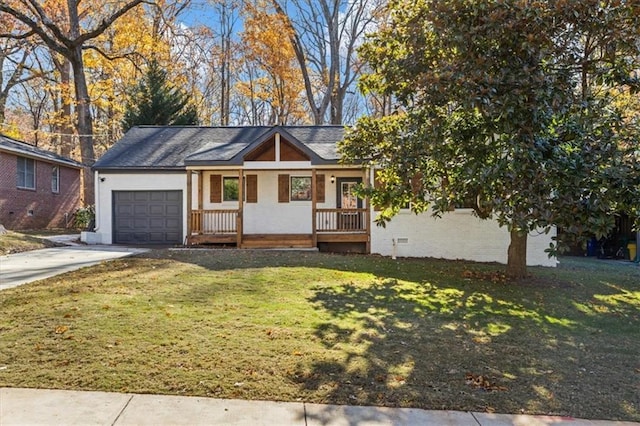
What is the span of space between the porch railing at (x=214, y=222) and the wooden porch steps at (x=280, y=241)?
80cm

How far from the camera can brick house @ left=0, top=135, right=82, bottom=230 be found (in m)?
17.6

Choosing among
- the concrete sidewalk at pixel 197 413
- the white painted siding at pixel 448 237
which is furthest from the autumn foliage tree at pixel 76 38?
the concrete sidewalk at pixel 197 413

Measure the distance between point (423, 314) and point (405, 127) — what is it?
13.3 ft

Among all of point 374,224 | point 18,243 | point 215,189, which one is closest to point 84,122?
point 18,243

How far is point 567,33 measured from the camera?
22.8 ft

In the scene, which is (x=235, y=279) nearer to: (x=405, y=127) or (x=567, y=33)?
(x=405, y=127)

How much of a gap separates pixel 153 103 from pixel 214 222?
11.1 meters

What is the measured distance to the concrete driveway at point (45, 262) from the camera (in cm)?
834

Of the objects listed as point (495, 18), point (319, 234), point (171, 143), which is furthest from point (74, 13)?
point (495, 18)

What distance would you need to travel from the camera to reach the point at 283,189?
50.1 ft

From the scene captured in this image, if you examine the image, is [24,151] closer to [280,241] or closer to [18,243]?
[18,243]

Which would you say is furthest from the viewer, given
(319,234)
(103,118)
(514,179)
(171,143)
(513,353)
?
(103,118)

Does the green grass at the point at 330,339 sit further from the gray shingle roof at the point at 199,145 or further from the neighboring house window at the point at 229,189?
the neighboring house window at the point at 229,189

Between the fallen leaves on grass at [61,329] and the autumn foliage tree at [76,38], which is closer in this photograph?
the fallen leaves on grass at [61,329]
